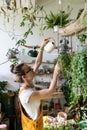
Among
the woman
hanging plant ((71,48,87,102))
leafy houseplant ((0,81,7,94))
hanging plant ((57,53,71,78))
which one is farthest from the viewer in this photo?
leafy houseplant ((0,81,7,94))

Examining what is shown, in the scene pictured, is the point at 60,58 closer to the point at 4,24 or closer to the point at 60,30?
the point at 60,30

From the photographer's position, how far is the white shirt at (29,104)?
9.46 feet

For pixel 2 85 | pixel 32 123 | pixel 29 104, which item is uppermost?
pixel 2 85

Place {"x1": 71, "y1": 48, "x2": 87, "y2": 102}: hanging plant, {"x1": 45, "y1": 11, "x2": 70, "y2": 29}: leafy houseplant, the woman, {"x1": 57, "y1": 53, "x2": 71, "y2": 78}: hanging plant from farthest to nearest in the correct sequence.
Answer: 1. {"x1": 45, "y1": 11, "x2": 70, "y2": 29}: leafy houseplant
2. the woman
3. {"x1": 57, "y1": 53, "x2": 71, "y2": 78}: hanging plant
4. {"x1": 71, "y1": 48, "x2": 87, "y2": 102}: hanging plant

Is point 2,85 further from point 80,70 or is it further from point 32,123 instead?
point 80,70

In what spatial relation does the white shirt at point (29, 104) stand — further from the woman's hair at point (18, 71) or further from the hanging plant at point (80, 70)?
the hanging plant at point (80, 70)

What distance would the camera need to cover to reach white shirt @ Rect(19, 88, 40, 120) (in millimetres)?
2883

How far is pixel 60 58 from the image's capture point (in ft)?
7.80

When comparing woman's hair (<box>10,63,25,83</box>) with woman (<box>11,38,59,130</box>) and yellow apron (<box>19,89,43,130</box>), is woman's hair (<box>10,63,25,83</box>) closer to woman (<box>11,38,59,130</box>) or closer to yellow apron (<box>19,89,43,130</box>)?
woman (<box>11,38,59,130</box>)

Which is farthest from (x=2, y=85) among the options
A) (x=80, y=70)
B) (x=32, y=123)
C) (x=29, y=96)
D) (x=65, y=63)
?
(x=80, y=70)

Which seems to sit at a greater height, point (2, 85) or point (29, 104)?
point (2, 85)

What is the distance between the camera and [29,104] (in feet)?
9.59

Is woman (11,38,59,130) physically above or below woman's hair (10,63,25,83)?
below

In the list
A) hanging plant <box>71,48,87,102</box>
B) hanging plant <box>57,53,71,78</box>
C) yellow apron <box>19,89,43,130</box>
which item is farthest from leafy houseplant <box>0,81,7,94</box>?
hanging plant <box>71,48,87,102</box>
